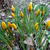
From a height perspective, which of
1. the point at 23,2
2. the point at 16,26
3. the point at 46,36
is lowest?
the point at 23,2

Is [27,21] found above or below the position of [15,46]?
above

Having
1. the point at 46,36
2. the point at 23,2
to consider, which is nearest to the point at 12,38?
the point at 46,36

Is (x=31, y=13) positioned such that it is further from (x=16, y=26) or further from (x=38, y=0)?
(x=38, y=0)

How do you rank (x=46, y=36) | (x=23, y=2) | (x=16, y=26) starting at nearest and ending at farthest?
(x=16, y=26) < (x=46, y=36) < (x=23, y=2)

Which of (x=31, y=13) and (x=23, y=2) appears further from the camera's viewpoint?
(x=23, y=2)

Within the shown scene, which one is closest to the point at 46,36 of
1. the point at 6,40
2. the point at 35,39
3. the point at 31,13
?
the point at 35,39

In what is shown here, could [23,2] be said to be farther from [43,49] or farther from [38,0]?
[43,49]

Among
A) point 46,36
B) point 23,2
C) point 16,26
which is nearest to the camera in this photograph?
point 16,26

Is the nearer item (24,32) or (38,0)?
(24,32)

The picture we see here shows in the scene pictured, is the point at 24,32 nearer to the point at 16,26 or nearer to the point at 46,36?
the point at 16,26
